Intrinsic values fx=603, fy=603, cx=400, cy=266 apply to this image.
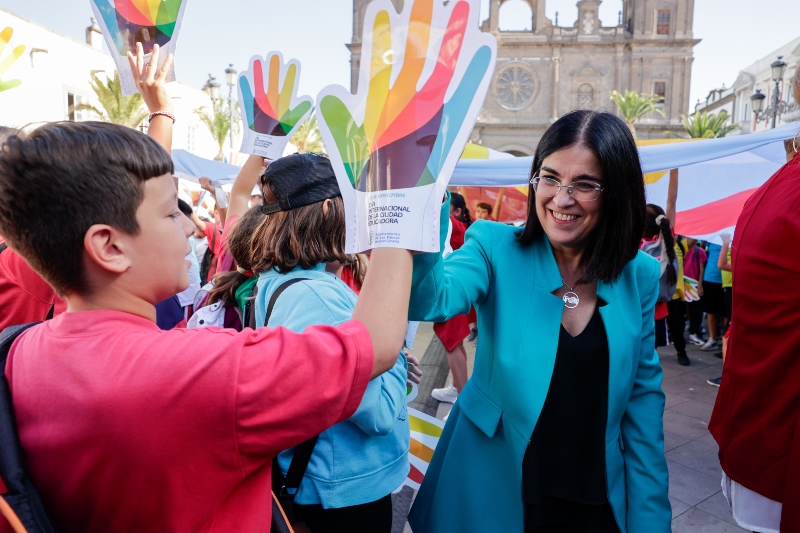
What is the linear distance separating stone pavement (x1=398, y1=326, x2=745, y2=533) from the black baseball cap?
2330mm

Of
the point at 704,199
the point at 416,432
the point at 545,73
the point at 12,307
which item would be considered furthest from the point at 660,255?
the point at 545,73

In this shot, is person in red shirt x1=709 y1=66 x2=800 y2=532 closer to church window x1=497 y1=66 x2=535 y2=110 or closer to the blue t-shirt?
the blue t-shirt

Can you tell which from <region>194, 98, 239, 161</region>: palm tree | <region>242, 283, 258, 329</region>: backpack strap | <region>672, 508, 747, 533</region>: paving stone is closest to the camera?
<region>242, 283, 258, 329</region>: backpack strap

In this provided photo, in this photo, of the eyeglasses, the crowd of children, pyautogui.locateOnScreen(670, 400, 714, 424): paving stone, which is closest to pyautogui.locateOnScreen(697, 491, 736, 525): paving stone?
pyautogui.locateOnScreen(670, 400, 714, 424): paving stone

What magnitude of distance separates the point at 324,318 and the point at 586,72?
2203 inches

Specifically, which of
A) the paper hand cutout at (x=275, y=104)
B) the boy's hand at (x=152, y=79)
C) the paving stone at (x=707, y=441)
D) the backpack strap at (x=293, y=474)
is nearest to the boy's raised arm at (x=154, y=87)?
the boy's hand at (x=152, y=79)

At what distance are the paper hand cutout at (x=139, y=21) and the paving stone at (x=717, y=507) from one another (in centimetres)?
387

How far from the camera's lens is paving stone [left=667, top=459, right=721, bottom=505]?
387cm

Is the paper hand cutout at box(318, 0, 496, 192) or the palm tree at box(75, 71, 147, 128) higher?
the palm tree at box(75, 71, 147, 128)

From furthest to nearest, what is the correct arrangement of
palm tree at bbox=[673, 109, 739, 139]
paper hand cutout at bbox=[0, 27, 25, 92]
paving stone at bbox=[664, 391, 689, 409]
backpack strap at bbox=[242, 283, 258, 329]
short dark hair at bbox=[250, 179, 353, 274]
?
palm tree at bbox=[673, 109, 739, 139] → paving stone at bbox=[664, 391, 689, 409] → paper hand cutout at bbox=[0, 27, 25, 92] → backpack strap at bbox=[242, 283, 258, 329] → short dark hair at bbox=[250, 179, 353, 274]

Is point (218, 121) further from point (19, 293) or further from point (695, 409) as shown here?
point (19, 293)

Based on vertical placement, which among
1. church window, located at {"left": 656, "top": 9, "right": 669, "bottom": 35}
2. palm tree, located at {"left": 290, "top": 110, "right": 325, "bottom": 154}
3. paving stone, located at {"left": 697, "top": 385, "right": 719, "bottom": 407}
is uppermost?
church window, located at {"left": 656, "top": 9, "right": 669, "bottom": 35}

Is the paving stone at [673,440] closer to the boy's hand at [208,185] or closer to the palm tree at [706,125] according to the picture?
the boy's hand at [208,185]

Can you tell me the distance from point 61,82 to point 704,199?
24721mm
